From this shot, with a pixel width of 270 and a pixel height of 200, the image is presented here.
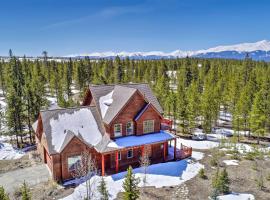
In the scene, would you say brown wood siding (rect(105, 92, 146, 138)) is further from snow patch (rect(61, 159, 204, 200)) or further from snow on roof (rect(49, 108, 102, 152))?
snow patch (rect(61, 159, 204, 200))

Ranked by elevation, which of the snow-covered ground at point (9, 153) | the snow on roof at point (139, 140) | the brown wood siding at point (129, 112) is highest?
the brown wood siding at point (129, 112)

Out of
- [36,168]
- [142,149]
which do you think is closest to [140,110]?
[142,149]

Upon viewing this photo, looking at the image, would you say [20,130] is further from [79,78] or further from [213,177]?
[79,78]

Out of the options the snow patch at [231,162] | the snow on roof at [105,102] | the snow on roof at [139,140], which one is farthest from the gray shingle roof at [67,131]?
the snow patch at [231,162]

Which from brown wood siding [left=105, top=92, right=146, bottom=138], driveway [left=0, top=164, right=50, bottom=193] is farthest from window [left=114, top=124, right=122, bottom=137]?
driveway [left=0, top=164, right=50, bottom=193]

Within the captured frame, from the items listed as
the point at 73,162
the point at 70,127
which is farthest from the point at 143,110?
the point at 73,162

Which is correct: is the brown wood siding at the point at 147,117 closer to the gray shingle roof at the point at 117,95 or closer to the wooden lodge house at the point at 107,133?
the wooden lodge house at the point at 107,133

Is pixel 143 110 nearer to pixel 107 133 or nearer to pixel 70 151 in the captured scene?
pixel 107 133
